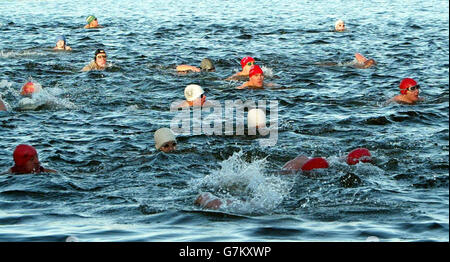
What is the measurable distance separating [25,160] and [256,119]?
4.55 m

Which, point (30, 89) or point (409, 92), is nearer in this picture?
point (409, 92)

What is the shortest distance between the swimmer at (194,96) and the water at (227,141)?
2.09ft

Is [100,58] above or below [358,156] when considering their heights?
above

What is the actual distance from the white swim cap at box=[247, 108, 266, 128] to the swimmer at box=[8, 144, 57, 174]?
13.9 feet

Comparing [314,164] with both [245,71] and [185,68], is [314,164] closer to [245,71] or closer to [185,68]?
[245,71]

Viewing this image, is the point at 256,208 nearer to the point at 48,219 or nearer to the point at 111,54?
the point at 48,219

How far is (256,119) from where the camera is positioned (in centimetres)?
1348

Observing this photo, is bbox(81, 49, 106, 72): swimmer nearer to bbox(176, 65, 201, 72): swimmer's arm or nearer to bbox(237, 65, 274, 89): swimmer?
bbox(176, 65, 201, 72): swimmer's arm

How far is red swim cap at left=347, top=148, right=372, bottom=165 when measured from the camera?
1066cm

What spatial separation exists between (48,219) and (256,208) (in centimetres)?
248

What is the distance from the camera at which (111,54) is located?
22.4m

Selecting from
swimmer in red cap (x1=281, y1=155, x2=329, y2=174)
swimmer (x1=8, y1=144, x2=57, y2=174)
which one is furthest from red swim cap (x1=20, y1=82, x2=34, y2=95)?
swimmer in red cap (x1=281, y1=155, x2=329, y2=174)

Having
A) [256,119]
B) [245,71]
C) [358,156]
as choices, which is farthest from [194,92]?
[358,156]

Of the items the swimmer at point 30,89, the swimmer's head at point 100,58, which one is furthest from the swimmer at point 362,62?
the swimmer at point 30,89
